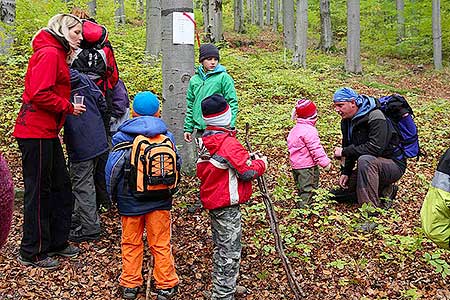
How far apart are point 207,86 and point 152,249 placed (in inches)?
82.2

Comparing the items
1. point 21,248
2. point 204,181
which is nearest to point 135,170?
point 204,181

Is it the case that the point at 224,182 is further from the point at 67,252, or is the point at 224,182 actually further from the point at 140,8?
the point at 140,8

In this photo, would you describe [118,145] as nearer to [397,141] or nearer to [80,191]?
[80,191]

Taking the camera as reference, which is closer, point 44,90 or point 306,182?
point 44,90

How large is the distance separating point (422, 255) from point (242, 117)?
203 inches

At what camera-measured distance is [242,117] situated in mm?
9477

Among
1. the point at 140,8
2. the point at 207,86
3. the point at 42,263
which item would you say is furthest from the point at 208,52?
the point at 140,8

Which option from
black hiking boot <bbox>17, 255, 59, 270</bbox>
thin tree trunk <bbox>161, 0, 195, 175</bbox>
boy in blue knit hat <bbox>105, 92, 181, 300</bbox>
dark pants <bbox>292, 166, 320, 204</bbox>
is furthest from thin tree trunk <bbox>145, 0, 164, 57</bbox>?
black hiking boot <bbox>17, 255, 59, 270</bbox>

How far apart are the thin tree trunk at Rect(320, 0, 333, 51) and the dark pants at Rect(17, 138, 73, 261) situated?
2148 cm

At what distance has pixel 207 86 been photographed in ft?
17.4

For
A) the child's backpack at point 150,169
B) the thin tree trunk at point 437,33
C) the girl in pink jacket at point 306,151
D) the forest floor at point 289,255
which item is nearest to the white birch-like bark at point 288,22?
Result: the thin tree trunk at point 437,33

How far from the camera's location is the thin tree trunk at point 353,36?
18.0 meters

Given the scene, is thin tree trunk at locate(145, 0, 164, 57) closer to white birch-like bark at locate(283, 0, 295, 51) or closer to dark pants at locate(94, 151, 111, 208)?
dark pants at locate(94, 151, 111, 208)

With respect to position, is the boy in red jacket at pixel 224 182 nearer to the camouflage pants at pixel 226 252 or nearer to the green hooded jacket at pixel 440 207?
the camouflage pants at pixel 226 252
